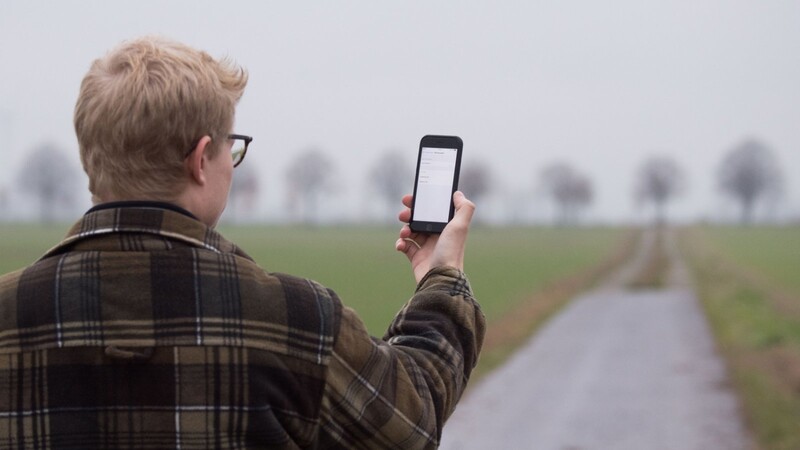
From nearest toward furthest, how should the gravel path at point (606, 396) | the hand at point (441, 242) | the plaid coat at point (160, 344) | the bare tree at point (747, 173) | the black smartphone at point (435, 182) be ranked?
the plaid coat at point (160, 344) → the hand at point (441, 242) → the black smartphone at point (435, 182) → the gravel path at point (606, 396) → the bare tree at point (747, 173)

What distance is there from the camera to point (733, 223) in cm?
13188

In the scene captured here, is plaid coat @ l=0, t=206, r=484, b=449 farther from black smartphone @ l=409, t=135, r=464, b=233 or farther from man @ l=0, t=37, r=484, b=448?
black smartphone @ l=409, t=135, r=464, b=233

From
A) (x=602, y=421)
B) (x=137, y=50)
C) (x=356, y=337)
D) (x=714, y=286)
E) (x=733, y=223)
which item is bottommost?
(x=733, y=223)

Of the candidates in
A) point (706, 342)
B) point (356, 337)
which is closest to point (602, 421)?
point (706, 342)

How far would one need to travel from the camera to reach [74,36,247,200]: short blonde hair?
5.20ft

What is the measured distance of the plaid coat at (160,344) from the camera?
5.13ft

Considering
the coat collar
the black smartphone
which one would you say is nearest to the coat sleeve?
the black smartphone

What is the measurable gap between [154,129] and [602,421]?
8078mm

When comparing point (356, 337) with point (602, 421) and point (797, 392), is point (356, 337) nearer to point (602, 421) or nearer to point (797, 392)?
point (602, 421)

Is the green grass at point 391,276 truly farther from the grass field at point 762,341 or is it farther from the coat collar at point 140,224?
the coat collar at point 140,224

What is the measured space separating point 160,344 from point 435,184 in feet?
2.70

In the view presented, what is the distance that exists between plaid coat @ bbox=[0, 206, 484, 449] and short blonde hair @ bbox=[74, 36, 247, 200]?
59 mm

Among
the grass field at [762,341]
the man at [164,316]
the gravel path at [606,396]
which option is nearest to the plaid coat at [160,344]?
the man at [164,316]

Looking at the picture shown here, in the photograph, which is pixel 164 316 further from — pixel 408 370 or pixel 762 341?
Result: pixel 762 341
